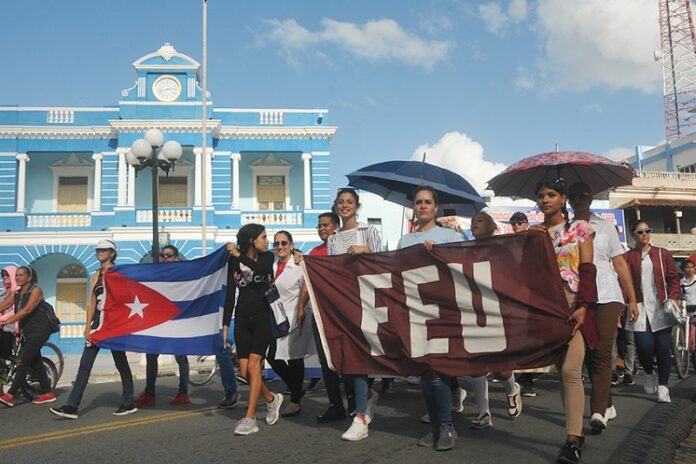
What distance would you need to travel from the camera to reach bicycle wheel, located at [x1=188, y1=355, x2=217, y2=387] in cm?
923

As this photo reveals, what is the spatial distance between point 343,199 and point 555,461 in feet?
8.82

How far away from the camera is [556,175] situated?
6.76m

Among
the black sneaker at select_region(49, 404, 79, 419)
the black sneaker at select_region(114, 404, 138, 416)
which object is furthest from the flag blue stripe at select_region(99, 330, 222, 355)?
the black sneaker at select_region(49, 404, 79, 419)

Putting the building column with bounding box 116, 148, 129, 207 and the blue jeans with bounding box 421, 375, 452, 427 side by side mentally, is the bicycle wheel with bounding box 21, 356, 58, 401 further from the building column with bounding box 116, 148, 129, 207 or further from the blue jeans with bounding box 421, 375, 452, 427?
the building column with bounding box 116, 148, 129, 207

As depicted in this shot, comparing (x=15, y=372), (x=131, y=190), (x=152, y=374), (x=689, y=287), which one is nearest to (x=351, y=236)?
(x=152, y=374)

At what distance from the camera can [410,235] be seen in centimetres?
495

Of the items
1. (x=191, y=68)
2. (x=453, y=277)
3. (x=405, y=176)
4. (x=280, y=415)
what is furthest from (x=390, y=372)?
(x=191, y=68)

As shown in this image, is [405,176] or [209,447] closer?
[209,447]

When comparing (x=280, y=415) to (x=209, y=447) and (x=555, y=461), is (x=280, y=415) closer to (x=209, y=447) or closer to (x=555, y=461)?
(x=209, y=447)

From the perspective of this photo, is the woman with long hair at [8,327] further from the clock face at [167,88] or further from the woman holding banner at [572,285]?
the clock face at [167,88]

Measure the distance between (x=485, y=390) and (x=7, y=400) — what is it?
5.40 m

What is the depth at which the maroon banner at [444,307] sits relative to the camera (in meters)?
4.15

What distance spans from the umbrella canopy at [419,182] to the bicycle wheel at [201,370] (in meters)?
3.88

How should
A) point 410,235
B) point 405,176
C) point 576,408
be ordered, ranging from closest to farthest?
1. point 576,408
2. point 410,235
3. point 405,176
